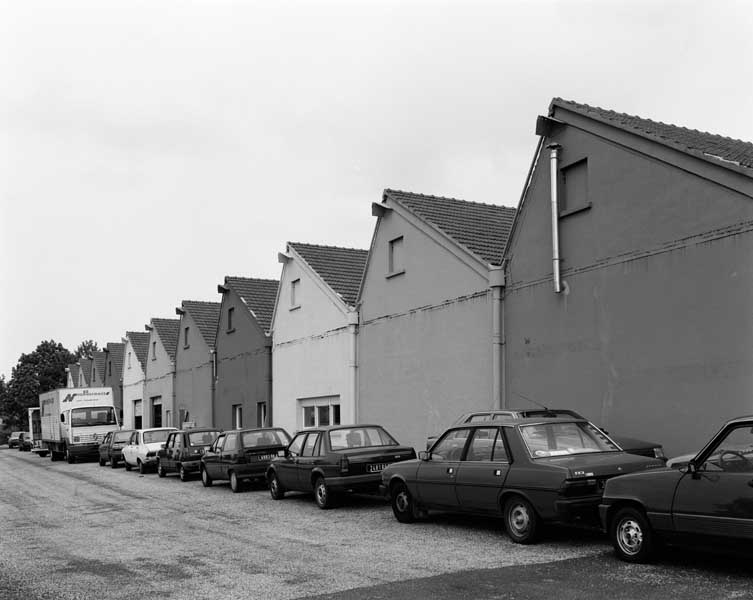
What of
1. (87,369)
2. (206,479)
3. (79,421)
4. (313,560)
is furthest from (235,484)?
(87,369)

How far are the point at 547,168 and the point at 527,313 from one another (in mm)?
2661

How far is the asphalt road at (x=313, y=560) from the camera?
7.64 metres

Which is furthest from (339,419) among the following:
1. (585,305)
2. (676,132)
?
(676,132)

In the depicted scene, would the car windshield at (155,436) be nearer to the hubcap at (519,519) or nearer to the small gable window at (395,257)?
the small gable window at (395,257)

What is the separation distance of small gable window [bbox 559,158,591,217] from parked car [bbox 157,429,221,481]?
12419 mm

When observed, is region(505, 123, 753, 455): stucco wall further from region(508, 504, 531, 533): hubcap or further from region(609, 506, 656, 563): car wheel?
region(609, 506, 656, 563): car wheel

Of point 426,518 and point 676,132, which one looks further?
point 676,132

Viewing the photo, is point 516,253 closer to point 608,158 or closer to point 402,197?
point 608,158

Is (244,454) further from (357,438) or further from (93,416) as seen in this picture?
(93,416)

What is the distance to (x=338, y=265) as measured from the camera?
26.0 m

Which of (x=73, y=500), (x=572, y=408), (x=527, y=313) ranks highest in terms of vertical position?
(x=527, y=313)

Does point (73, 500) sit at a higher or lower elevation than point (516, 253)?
lower

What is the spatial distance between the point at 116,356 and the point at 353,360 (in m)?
36.3

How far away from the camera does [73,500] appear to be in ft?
59.4
